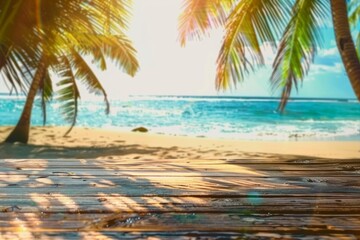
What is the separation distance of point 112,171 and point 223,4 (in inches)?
183

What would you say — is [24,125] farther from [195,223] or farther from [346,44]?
[195,223]

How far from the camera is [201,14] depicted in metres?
6.36

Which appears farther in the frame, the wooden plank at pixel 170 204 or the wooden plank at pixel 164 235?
the wooden plank at pixel 170 204

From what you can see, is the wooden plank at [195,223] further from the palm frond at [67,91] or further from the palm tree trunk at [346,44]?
the palm frond at [67,91]

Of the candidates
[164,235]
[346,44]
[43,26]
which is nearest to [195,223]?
[164,235]

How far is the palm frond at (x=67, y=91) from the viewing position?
10188mm

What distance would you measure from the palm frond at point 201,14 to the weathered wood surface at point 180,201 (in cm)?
423

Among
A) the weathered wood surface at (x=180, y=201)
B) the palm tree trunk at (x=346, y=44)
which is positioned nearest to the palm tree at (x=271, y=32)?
the palm tree trunk at (x=346, y=44)

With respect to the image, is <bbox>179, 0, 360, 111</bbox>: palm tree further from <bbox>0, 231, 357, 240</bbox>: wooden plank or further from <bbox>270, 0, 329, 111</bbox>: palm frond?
<bbox>0, 231, 357, 240</bbox>: wooden plank

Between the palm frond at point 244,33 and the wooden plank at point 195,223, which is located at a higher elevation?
the palm frond at point 244,33

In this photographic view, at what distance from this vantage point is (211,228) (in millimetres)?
1177

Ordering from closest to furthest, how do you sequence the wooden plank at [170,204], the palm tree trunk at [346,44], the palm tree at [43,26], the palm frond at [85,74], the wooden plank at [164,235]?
the wooden plank at [164,235], the wooden plank at [170,204], the palm tree at [43,26], the palm tree trunk at [346,44], the palm frond at [85,74]

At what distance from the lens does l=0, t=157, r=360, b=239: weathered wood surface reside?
1.16 metres

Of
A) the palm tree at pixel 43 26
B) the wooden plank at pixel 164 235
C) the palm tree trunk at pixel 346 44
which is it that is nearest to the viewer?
the wooden plank at pixel 164 235
